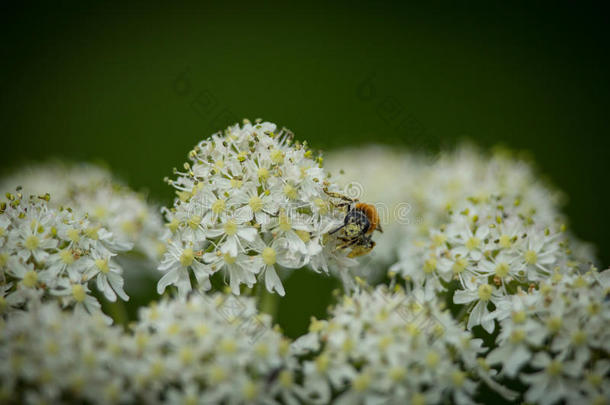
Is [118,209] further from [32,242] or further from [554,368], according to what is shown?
[554,368]

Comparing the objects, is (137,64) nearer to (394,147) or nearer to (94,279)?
(394,147)

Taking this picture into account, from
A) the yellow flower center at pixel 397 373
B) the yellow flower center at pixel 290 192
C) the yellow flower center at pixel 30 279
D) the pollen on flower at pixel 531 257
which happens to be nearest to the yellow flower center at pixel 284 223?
the yellow flower center at pixel 290 192

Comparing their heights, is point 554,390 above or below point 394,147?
below

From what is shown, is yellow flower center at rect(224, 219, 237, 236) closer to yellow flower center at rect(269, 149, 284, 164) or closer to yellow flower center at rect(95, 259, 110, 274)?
yellow flower center at rect(269, 149, 284, 164)

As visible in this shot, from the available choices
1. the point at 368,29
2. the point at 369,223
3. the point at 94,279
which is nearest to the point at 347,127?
the point at 368,29

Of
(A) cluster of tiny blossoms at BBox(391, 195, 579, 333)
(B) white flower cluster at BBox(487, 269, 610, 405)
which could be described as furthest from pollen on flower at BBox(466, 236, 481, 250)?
(B) white flower cluster at BBox(487, 269, 610, 405)

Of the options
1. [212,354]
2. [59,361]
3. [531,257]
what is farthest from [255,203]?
[531,257]
